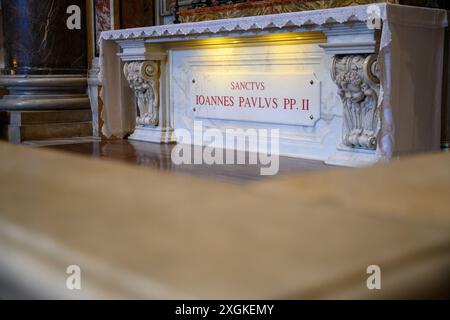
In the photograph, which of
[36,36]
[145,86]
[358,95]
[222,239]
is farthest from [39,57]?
[222,239]

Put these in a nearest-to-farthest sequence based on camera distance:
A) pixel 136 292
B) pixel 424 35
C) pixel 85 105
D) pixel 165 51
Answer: pixel 136 292 < pixel 424 35 < pixel 165 51 < pixel 85 105

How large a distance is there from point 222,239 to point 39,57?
22.5 ft

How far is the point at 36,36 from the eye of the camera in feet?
22.6

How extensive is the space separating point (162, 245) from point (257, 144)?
4772 mm

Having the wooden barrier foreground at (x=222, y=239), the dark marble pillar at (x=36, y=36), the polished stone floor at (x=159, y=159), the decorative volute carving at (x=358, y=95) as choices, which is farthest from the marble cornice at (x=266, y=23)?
the wooden barrier foreground at (x=222, y=239)

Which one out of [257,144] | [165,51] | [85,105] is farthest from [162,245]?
[85,105]

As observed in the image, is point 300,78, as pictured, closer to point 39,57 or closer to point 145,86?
point 145,86

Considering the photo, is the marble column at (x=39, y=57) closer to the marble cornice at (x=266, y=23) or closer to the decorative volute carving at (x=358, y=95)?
the marble cornice at (x=266, y=23)

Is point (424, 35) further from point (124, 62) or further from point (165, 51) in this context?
point (124, 62)

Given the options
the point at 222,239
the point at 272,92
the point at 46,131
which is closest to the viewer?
the point at 222,239

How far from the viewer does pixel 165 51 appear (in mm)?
6285

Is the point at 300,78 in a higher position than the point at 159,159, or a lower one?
higher

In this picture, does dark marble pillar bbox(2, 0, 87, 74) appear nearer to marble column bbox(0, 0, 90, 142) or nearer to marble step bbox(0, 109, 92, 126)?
marble column bbox(0, 0, 90, 142)
